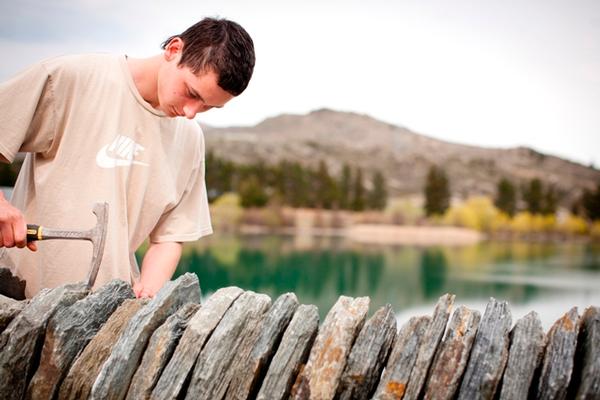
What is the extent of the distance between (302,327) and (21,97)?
1.56m

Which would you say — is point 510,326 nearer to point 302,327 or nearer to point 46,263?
point 302,327

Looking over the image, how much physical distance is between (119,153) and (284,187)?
182 feet

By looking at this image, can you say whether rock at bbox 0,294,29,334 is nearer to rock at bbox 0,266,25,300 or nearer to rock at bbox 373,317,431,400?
rock at bbox 0,266,25,300

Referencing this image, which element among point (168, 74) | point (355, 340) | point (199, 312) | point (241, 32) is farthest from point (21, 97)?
point (355, 340)

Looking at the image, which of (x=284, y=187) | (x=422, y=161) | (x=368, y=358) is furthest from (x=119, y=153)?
(x=422, y=161)

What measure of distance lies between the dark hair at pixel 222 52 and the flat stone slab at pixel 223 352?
1035 millimetres

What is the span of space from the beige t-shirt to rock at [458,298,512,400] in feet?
5.53

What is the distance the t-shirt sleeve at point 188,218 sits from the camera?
305 centimetres

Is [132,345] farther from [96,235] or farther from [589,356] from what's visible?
[589,356]

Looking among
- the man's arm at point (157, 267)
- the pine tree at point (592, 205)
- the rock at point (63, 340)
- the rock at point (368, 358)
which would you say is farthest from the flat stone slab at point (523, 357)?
the pine tree at point (592, 205)

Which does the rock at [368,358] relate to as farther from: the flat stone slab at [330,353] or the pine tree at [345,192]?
the pine tree at [345,192]

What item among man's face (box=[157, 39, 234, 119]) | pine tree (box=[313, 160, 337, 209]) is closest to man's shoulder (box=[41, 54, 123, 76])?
man's face (box=[157, 39, 234, 119])

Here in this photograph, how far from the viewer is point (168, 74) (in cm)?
254

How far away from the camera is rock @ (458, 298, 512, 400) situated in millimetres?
1789
